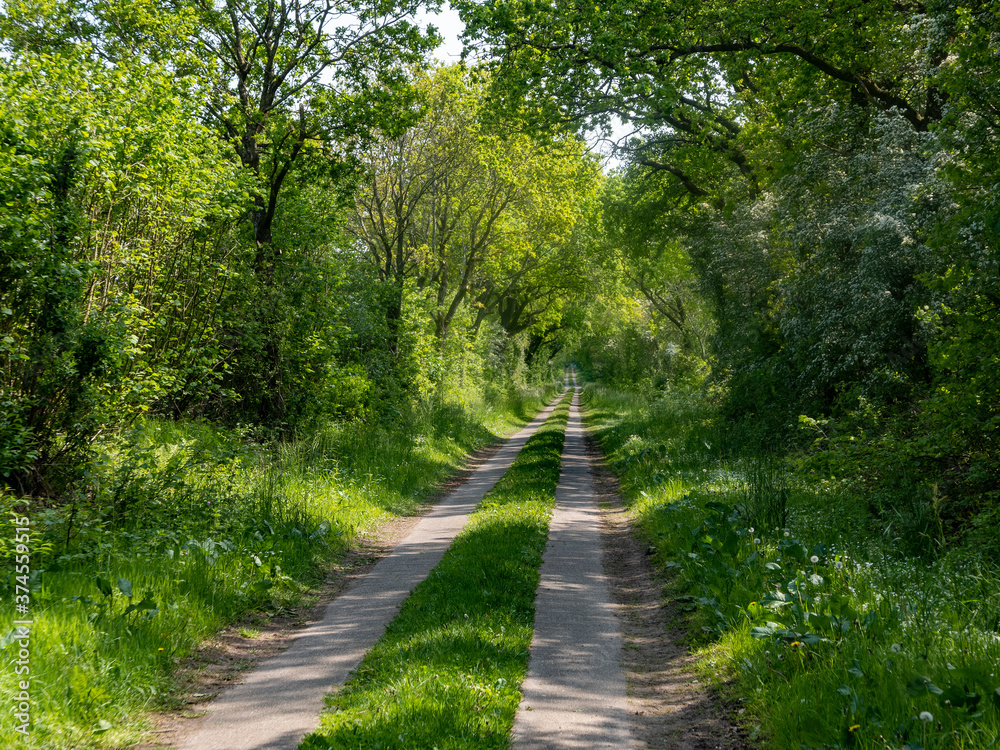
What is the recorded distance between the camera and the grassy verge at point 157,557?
4582 millimetres

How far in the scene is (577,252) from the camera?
37.5 m

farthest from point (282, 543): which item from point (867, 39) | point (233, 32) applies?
point (867, 39)

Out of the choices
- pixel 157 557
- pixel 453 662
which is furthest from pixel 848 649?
pixel 157 557

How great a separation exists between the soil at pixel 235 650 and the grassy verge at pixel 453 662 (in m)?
1.04

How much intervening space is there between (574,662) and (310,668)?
228 cm

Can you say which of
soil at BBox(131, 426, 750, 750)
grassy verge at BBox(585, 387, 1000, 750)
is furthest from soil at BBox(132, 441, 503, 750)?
grassy verge at BBox(585, 387, 1000, 750)

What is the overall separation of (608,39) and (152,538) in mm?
10667

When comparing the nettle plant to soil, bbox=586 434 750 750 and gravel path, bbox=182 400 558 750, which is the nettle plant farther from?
gravel path, bbox=182 400 558 750

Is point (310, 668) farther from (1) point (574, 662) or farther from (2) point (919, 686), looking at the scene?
(2) point (919, 686)

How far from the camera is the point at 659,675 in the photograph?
577 centimetres

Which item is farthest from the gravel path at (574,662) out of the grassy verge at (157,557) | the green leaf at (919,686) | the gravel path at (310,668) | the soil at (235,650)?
the grassy verge at (157,557)

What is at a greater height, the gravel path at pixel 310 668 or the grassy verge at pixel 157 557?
the grassy verge at pixel 157 557

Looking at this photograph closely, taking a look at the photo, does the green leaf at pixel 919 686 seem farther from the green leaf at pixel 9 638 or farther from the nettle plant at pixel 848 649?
the green leaf at pixel 9 638

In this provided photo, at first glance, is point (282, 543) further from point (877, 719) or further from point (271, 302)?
point (877, 719)
